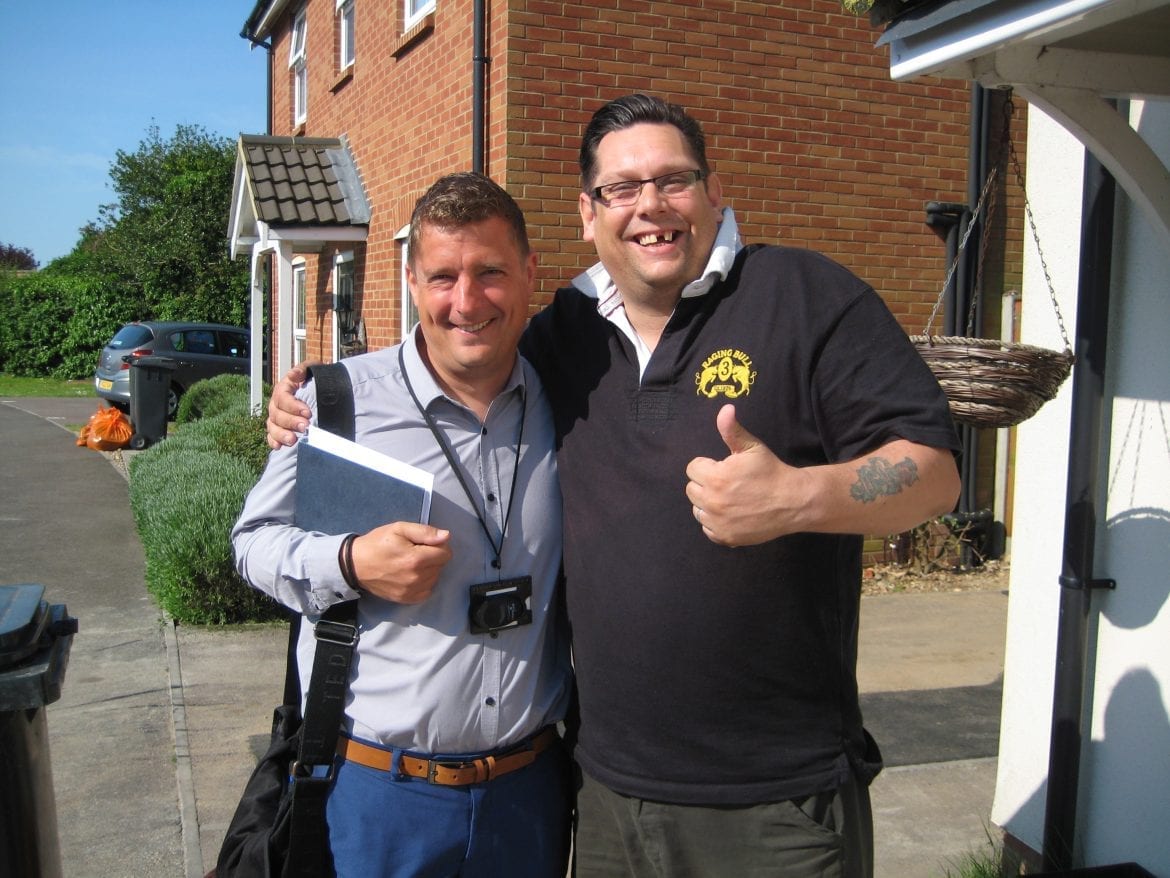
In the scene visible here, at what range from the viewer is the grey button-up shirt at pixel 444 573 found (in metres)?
2.20

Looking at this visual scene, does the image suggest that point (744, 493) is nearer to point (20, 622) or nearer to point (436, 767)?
point (436, 767)

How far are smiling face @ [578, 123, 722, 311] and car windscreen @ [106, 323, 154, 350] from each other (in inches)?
709

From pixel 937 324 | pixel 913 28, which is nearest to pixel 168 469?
pixel 937 324

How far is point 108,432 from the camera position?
47.8ft

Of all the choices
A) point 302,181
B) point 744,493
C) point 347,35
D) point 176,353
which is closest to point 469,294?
point 744,493

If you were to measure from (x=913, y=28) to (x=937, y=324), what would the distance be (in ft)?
20.9

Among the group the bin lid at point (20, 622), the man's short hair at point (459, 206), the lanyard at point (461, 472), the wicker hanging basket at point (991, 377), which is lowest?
the bin lid at point (20, 622)

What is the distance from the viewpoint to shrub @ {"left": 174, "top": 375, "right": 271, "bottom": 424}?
14177 mm

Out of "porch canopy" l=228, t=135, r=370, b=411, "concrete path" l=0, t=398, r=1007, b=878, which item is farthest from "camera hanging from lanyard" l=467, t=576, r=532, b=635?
"porch canopy" l=228, t=135, r=370, b=411

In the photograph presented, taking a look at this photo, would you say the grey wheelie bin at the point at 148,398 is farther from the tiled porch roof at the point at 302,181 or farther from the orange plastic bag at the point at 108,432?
the tiled porch roof at the point at 302,181

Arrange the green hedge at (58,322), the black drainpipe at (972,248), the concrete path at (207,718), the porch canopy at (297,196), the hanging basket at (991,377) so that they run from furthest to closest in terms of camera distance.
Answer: the green hedge at (58,322)
the porch canopy at (297,196)
the black drainpipe at (972,248)
the concrete path at (207,718)
the hanging basket at (991,377)

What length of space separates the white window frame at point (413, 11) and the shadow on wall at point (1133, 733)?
6.92 m

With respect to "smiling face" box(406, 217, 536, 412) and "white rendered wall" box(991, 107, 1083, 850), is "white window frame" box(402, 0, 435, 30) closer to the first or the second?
"white rendered wall" box(991, 107, 1083, 850)

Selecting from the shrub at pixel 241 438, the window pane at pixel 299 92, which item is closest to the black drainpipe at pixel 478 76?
the shrub at pixel 241 438
